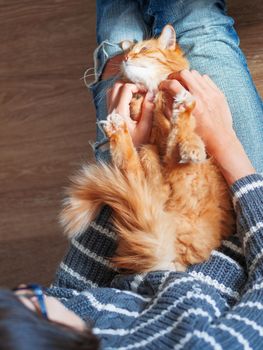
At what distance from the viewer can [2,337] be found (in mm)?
515

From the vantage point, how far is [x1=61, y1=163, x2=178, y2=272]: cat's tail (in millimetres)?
933

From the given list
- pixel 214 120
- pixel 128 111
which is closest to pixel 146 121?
pixel 128 111

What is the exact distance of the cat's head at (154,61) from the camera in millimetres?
1095

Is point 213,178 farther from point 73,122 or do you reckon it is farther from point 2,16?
point 2,16

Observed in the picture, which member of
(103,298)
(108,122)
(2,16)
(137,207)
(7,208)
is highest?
(2,16)

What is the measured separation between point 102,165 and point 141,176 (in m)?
0.09

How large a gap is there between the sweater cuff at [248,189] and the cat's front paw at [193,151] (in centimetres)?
9

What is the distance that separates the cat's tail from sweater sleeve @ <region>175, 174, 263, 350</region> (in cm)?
16

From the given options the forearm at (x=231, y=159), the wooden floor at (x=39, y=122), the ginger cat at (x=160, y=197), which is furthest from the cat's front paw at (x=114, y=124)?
the wooden floor at (x=39, y=122)

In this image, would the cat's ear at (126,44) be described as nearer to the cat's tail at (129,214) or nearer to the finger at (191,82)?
the finger at (191,82)

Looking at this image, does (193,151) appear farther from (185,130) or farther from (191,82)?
(191,82)

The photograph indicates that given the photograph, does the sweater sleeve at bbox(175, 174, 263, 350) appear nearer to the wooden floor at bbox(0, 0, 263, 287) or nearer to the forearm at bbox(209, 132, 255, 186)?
the forearm at bbox(209, 132, 255, 186)

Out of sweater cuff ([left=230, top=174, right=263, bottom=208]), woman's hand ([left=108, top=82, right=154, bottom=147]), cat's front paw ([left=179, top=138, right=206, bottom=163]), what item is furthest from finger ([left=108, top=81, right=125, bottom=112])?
sweater cuff ([left=230, top=174, right=263, bottom=208])

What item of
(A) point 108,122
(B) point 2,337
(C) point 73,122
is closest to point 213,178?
(A) point 108,122
